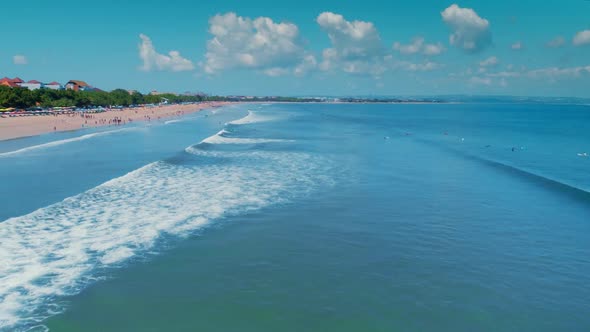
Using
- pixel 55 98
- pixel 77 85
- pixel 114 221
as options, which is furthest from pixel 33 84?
pixel 114 221

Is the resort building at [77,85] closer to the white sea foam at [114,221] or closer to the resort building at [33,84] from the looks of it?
the resort building at [33,84]

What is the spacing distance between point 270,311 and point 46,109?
102 metres

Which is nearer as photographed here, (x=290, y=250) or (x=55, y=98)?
(x=290, y=250)

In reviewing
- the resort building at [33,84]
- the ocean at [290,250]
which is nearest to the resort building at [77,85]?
the resort building at [33,84]

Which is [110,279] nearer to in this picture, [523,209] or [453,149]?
[523,209]

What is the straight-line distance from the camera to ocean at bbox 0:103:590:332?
32.2 ft

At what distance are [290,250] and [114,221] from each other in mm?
7458

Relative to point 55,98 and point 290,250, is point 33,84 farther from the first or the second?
point 290,250

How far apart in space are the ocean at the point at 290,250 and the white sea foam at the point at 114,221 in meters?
0.06

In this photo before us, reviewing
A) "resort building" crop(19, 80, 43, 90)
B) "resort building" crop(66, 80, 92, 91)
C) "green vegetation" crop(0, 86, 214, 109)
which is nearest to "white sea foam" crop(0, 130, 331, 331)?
"green vegetation" crop(0, 86, 214, 109)

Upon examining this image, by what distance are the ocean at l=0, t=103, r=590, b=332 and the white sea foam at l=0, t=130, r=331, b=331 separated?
65mm

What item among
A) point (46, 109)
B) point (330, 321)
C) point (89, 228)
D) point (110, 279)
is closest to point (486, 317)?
point (330, 321)

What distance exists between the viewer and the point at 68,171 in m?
26.5

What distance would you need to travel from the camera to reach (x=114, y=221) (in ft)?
53.5
